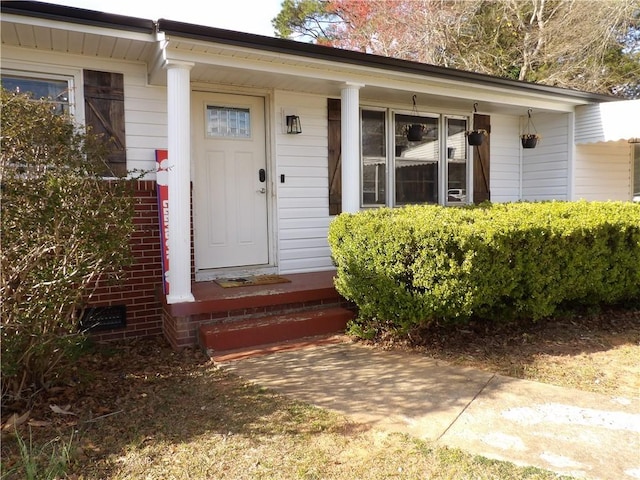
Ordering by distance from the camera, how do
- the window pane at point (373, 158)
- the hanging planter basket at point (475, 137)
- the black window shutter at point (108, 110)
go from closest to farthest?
the black window shutter at point (108, 110), the window pane at point (373, 158), the hanging planter basket at point (475, 137)

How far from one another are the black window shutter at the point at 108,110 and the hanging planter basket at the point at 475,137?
16.5ft

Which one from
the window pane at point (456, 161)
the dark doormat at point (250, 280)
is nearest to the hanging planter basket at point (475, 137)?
the window pane at point (456, 161)

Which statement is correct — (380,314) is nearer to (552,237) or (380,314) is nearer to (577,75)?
(552,237)

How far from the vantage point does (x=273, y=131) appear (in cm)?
605

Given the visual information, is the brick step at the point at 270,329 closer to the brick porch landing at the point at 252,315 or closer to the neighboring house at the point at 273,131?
the brick porch landing at the point at 252,315

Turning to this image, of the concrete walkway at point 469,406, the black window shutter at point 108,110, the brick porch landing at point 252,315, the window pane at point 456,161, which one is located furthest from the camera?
the window pane at point 456,161

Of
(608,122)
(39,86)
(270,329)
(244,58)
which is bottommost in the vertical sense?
(270,329)

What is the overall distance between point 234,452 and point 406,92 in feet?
16.6

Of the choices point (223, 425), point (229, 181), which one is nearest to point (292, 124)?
point (229, 181)

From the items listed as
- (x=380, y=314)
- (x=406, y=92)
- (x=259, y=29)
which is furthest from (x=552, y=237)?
(x=259, y=29)

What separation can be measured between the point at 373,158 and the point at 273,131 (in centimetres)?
165

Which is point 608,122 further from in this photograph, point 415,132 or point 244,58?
point 244,58

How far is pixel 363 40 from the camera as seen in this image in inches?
657

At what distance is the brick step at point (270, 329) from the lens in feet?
14.1
